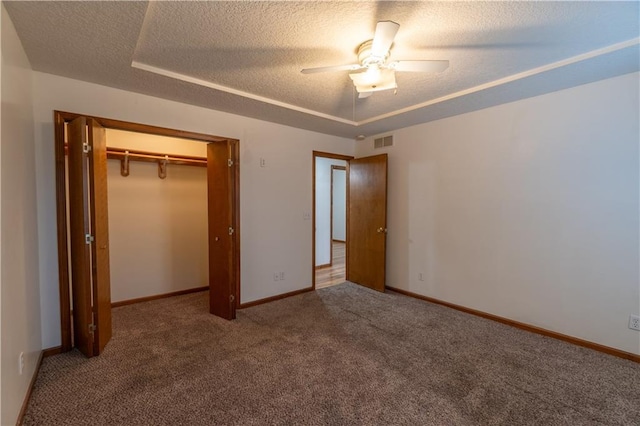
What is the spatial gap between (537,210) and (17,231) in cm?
430

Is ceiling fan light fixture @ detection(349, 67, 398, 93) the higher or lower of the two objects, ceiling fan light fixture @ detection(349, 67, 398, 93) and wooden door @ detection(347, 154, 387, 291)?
the higher

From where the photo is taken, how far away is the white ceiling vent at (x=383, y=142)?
4.34 meters

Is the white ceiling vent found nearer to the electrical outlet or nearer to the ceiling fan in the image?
the ceiling fan

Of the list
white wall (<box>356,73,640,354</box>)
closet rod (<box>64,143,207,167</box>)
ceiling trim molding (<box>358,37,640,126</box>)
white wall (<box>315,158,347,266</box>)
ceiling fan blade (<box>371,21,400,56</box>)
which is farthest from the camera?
white wall (<box>315,158,347,266</box>)

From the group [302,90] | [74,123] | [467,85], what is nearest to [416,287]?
[467,85]

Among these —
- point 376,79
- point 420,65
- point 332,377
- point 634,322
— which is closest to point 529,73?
point 420,65

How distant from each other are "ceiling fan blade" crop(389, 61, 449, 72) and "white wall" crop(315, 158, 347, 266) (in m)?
4.03

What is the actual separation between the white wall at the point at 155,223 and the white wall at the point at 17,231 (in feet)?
4.47

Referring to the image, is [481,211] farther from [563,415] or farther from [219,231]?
[219,231]

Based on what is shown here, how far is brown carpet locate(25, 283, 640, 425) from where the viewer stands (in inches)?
72.0

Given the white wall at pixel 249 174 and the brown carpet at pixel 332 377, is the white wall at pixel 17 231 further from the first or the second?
the brown carpet at pixel 332 377

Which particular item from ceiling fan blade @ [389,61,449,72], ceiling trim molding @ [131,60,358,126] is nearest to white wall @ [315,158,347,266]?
ceiling trim molding @ [131,60,358,126]

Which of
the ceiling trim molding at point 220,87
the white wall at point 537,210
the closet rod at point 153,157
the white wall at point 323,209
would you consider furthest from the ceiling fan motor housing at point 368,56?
the white wall at point 323,209

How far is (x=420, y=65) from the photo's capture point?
191 cm
